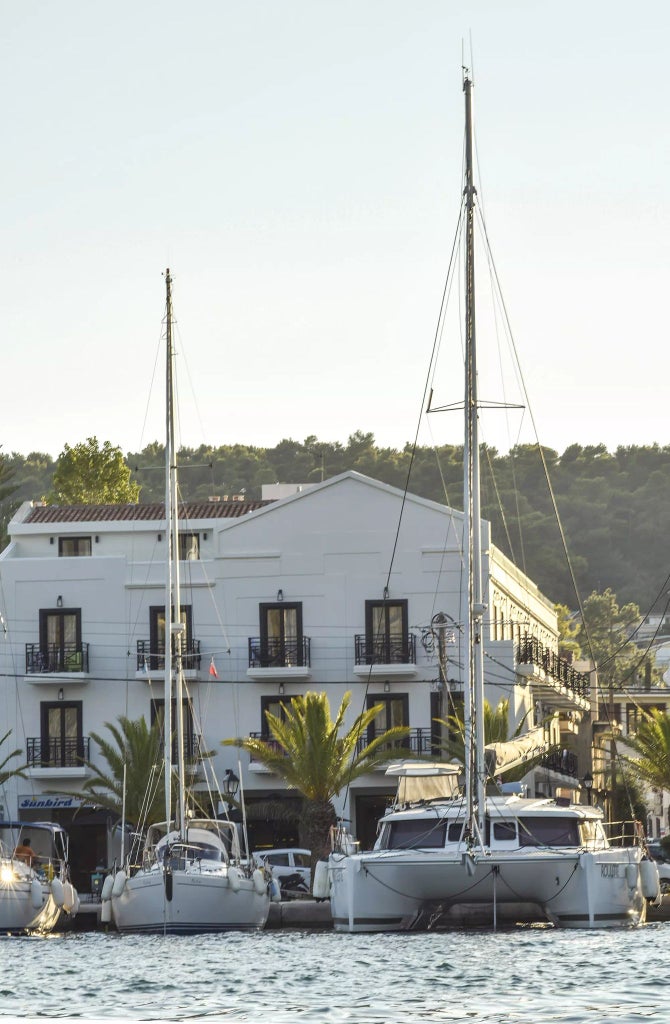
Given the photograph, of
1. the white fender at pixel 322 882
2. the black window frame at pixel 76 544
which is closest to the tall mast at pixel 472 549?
the white fender at pixel 322 882

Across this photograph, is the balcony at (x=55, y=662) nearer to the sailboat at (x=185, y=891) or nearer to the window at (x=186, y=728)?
the window at (x=186, y=728)

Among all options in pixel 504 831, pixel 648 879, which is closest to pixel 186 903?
pixel 504 831

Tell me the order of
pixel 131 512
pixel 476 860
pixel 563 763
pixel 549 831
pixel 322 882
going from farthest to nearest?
pixel 563 763 → pixel 131 512 → pixel 322 882 → pixel 549 831 → pixel 476 860

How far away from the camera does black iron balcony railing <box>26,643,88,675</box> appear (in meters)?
61.4

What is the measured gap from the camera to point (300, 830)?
5741 cm

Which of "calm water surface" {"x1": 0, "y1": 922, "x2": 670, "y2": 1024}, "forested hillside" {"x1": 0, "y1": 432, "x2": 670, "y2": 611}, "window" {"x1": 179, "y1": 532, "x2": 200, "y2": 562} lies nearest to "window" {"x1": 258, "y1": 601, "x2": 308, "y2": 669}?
"window" {"x1": 179, "y1": 532, "x2": 200, "y2": 562}

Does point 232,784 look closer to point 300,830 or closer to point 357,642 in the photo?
point 300,830

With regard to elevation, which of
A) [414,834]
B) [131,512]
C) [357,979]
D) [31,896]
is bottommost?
[357,979]

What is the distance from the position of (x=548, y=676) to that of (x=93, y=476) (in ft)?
90.5

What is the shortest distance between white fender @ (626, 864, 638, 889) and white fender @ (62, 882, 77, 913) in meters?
15.4

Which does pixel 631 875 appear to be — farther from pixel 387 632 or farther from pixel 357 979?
pixel 387 632

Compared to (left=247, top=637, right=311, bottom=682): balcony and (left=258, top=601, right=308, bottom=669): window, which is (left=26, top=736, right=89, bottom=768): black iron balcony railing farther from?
(left=258, top=601, right=308, bottom=669): window

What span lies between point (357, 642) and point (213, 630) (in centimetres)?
518

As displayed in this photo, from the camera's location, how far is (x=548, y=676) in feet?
225
